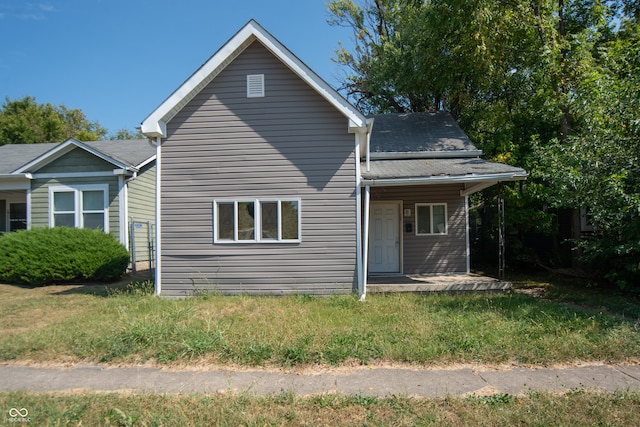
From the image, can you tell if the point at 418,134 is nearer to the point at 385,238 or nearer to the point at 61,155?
the point at 385,238

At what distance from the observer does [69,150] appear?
12.9 meters

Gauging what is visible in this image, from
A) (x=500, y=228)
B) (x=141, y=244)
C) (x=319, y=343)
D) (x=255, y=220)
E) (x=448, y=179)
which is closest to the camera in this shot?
(x=319, y=343)

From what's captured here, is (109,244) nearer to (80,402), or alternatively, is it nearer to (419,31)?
(80,402)

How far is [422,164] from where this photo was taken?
11.4 m

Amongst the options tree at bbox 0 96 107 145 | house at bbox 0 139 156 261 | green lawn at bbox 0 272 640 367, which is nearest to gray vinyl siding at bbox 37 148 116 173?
house at bbox 0 139 156 261

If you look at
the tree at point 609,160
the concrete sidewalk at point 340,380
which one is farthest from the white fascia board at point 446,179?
the concrete sidewalk at point 340,380

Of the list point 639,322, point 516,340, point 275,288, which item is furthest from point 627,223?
point 275,288

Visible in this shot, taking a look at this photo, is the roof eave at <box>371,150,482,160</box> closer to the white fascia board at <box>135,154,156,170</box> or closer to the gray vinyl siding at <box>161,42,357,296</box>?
the gray vinyl siding at <box>161,42,357,296</box>

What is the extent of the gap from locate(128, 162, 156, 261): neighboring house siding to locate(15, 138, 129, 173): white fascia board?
1089 millimetres

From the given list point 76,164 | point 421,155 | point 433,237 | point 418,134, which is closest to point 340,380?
point 433,237

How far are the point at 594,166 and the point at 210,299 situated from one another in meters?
8.69

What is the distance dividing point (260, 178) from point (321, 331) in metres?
4.52

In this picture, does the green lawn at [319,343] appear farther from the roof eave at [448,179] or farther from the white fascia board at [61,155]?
the white fascia board at [61,155]

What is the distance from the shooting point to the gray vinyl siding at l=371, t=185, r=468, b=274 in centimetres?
1241
